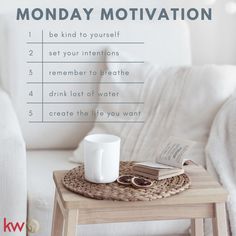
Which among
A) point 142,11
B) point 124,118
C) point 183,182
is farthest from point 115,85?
point 183,182

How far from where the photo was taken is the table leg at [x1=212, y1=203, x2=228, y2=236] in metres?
1.15

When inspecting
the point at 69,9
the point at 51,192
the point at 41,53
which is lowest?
the point at 51,192

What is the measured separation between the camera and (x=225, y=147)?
1.46 meters

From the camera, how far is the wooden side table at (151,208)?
43.0 inches


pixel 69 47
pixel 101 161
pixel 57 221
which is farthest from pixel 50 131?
pixel 101 161

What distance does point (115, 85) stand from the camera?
1.67m

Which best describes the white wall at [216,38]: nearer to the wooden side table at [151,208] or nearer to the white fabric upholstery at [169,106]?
the white fabric upholstery at [169,106]

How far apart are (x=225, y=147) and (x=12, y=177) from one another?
49 centimetres

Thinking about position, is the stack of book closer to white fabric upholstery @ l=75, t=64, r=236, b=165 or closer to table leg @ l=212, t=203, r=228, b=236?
table leg @ l=212, t=203, r=228, b=236

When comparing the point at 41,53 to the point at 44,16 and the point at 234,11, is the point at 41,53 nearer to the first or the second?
the point at 44,16

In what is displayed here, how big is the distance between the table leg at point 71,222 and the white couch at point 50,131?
27 centimetres

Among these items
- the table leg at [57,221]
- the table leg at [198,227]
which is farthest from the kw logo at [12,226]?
the table leg at [198,227]

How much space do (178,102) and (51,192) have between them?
0.41 meters

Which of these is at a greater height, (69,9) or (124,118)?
(69,9)
